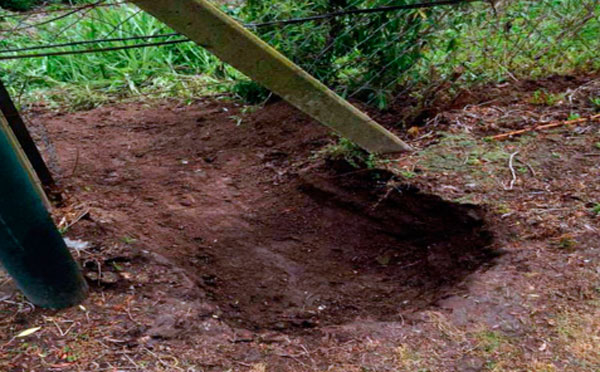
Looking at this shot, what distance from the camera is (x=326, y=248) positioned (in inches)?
105

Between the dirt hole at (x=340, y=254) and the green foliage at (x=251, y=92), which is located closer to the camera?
the dirt hole at (x=340, y=254)

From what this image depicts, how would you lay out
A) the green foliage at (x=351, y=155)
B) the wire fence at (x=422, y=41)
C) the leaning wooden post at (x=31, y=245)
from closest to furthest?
the leaning wooden post at (x=31, y=245)
the green foliage at (x=351, y=155)
the wire fence at (x=422, y=41)

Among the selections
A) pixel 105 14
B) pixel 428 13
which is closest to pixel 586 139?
pixel 428 13

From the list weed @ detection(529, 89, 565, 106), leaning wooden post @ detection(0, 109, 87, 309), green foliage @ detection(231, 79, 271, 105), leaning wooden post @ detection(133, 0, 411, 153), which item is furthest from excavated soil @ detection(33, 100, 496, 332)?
weed @ detection(529, 89, 565, 106)

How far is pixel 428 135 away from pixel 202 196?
4.55 feet

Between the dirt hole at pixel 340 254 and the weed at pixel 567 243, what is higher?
the weed at pixel 567 243

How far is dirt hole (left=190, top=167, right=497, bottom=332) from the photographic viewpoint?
2201mm

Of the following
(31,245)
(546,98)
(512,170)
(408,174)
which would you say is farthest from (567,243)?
(31,245)

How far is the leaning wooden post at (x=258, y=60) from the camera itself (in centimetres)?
186

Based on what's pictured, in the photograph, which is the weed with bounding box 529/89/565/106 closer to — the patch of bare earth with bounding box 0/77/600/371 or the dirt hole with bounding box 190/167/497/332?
the patch of bare earth with bounding box 0/77/600/371

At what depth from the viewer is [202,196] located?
10.00 feet

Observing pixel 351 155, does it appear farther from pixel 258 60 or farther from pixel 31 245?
pixel 31 245

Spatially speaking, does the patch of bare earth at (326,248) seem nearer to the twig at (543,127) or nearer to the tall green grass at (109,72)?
the twig at (543,127)

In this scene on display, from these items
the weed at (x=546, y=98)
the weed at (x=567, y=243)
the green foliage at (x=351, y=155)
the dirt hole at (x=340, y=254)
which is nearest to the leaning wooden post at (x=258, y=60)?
the green foliage at (x=351, y=155)
